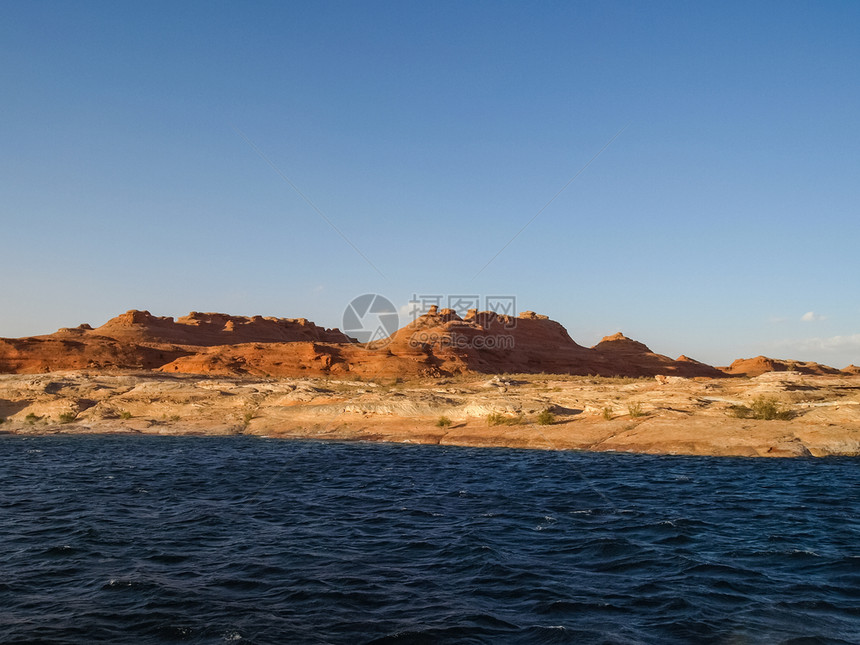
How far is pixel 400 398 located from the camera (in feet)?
133

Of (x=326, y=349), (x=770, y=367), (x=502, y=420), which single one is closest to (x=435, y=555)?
(x=502, y=420)

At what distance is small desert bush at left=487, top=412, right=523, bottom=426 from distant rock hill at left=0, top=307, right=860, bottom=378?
30.2 m

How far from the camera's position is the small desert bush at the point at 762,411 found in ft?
104

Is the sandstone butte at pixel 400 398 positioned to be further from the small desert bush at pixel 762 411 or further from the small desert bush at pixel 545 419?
the small desert bush at pixel 545 419

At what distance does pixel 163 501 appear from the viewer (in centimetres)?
1888

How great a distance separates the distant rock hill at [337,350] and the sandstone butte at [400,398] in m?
0.28

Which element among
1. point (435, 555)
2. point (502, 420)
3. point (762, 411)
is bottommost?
point (435, 555)

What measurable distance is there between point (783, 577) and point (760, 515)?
5.52 metres

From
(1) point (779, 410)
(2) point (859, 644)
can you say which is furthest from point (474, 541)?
(1) point (779, 410)

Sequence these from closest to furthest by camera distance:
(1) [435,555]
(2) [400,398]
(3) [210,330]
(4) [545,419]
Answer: (1) [435,555], (4) [545,419], (2) [400,398], (3) [210,330]

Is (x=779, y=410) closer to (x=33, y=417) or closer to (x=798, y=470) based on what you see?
(x=798, y=470)

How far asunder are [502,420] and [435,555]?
75.6 feet

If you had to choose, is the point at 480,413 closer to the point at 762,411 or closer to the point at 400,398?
the point at 400,398

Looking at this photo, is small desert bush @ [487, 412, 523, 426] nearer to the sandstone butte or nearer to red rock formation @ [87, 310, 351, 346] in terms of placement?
the sandstone butte
